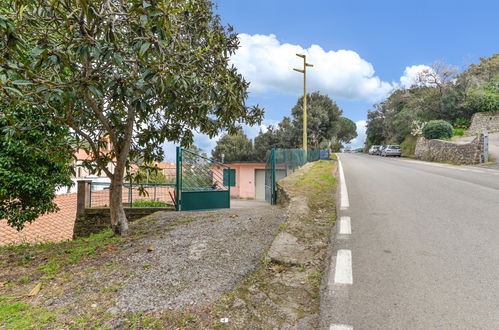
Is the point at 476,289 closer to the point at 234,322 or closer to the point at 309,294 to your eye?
the point at 309,294

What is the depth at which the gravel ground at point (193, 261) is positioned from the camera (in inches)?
107

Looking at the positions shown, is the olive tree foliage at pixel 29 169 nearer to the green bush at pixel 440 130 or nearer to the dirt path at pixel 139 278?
the dirt path at pixel 139 278

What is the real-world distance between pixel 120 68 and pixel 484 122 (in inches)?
1346

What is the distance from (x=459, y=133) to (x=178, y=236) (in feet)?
105

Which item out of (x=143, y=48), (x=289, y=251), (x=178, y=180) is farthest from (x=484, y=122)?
(x=143, y=48)

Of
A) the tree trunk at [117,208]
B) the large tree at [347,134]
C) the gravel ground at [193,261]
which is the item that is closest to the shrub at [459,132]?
the large tree at [347,134]

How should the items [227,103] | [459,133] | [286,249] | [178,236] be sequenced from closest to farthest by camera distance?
1. [286,249]
2. [227,103]
3. [178,236]
4. [459,133]

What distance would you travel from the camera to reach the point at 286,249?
3.72 m

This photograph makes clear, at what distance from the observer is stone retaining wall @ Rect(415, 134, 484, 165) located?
17.7 metres

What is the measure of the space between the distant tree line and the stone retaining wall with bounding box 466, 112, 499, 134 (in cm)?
1404

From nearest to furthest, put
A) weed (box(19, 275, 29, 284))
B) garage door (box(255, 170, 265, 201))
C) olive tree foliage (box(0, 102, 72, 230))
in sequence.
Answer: weed (box(19, 275, 29, 284)), olive tree foliage (box(0, 102, 72, 230)), garage door (box(255, 170, 265, 201))

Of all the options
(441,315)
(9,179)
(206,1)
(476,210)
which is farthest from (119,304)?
(476,210)

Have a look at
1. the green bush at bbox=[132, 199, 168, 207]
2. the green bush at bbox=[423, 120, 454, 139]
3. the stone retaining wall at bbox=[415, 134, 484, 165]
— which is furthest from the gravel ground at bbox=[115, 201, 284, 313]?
the green bush at bbox=[423, 120, 454, 139]

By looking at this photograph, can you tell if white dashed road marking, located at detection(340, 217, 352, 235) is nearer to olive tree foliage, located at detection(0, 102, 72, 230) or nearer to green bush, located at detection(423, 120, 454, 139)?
olive tree foliage, located at detection(0, 102, 72, 230)
